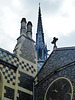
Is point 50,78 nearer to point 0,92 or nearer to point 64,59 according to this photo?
point 64,59

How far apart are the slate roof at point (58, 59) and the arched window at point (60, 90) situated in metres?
0.92

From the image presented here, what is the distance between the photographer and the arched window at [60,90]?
36.6 ft

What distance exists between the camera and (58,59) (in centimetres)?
1282

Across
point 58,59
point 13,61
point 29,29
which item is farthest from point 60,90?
point 29,29

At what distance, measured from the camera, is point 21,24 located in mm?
16125

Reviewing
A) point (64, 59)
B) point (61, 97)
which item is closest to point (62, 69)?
point (64, 59)

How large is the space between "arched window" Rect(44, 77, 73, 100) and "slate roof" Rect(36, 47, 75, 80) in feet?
3.02

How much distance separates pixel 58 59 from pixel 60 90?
73.6 inches

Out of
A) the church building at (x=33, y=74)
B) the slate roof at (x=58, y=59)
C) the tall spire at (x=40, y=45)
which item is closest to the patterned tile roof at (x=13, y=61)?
the church building at (x=33, y=74)

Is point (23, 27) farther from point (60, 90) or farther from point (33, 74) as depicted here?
point (60, 90)

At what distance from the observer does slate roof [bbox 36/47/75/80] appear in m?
12.3

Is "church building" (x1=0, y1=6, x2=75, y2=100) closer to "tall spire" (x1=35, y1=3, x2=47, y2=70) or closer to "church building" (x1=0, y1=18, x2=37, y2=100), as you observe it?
"church building" (x1=0, y1=18, x2=37, y2=100)

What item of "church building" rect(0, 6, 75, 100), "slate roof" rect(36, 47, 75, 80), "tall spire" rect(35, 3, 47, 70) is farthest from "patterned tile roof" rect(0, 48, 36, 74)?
"tall spire" rect(35, 3, 47, 70)

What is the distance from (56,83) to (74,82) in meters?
1.27
